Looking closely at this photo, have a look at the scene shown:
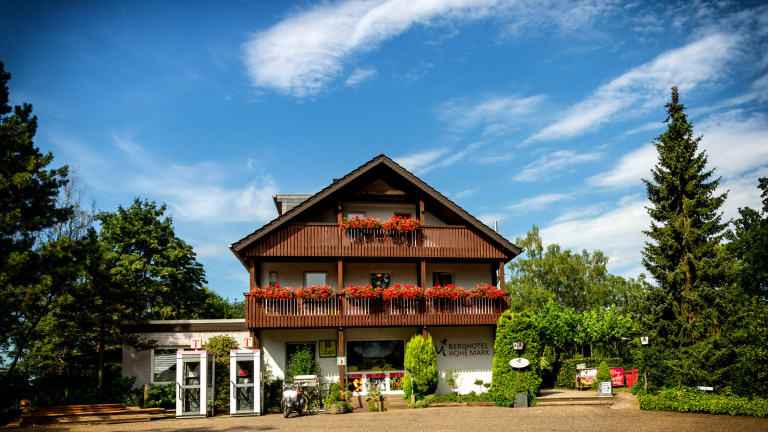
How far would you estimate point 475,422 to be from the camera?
16.9 metres

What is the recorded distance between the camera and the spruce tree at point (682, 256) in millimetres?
18891

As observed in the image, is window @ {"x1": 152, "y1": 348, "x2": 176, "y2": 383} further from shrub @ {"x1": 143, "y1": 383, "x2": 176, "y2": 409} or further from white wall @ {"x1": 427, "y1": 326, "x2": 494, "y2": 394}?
white wall @ {"x1": 427, "y1": 326, "x2": 494, "y2": 394}

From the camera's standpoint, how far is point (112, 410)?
62.0 ft

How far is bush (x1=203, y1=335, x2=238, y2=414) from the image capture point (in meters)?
21.0

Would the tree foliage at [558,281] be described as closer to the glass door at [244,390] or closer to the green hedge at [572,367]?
the green hedge at [572,367]

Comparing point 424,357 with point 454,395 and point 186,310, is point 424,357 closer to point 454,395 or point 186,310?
point 454,395

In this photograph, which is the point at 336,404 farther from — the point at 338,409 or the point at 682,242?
the point at 682,242

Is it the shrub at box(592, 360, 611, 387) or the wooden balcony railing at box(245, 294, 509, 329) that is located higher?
the wooden balcony railing at box(245, 294, 509, 329)

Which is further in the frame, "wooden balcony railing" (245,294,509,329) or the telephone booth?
"wooden balcony railing" (245,294,509,329)

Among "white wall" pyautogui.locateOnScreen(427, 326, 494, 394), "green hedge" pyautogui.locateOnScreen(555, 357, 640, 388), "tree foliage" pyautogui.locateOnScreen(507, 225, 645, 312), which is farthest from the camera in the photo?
"tree foliage" pyautogui.locateOnScreen(507, 225, 645, 312)

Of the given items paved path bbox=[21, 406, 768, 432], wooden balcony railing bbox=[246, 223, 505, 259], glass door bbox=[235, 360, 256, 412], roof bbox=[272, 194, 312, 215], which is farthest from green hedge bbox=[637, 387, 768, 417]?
roof bbox=[272, 194, 312, 215]

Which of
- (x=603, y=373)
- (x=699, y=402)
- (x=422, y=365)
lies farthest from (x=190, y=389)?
(x=603, y=373)

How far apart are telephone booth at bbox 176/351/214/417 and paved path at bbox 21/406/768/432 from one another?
2.45ft

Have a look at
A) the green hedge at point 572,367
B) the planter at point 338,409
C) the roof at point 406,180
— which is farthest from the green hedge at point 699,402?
the green hedge at point 572,367
